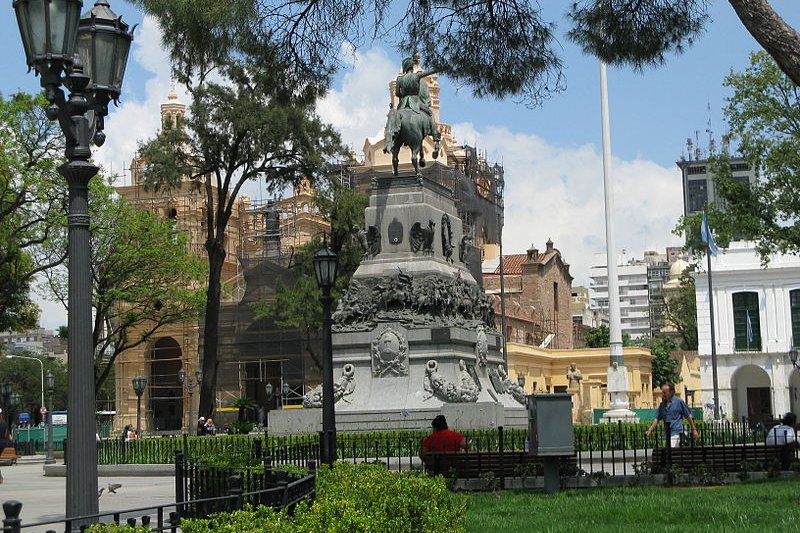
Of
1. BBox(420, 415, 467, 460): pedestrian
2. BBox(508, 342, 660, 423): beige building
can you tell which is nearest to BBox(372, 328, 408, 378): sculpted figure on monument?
BBox(420, 415, 467, 460): pedestrian

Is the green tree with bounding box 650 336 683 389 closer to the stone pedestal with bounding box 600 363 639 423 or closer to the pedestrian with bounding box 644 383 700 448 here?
the stone pedestal with bounding box 600 363 639 423

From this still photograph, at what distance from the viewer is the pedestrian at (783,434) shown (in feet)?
55.6

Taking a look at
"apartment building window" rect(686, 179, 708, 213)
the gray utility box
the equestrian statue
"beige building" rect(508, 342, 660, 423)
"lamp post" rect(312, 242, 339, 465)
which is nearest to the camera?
the gray utility box

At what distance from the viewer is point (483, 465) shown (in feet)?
50.7

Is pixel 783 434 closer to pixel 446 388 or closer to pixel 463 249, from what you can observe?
pixel 446 388

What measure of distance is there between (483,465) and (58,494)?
7133 mm

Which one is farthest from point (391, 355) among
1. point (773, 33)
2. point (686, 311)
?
point (686, 311)

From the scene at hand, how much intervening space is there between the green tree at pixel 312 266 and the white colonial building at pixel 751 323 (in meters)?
17.7

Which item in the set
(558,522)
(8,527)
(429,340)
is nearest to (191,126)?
(429,340)

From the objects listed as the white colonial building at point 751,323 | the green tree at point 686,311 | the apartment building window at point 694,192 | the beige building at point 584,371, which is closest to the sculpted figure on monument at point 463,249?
the white colonial building at point 751,323

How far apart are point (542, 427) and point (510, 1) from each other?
6.17m

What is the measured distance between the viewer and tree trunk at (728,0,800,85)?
11461mm

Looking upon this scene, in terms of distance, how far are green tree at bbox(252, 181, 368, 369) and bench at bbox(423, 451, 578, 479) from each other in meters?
30.4

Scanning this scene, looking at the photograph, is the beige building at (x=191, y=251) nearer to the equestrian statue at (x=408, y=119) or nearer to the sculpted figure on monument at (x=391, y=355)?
the equestrian statue at (x=408, y=119)
